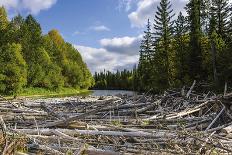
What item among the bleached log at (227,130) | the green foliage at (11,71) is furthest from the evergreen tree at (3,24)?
the bleached log at (227,130)

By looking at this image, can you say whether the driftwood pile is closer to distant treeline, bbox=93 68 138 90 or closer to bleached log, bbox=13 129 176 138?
bleached log, bbox=13 129 176 138

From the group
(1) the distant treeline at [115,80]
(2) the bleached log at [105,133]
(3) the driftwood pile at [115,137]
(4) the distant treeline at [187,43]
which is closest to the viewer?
(3) the driftwood pile at [115,137]

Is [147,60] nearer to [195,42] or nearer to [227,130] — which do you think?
[195,42]

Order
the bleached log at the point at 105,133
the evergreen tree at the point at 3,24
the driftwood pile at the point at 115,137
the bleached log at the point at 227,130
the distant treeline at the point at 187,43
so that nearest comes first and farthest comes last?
the driftwood pile at the point at 115,137 → the bleached log at the point at 105,133 → the bleached log at the point at 227,130 → the distant treeline at the point at 187,43 → the evergreen tree at the point at 3,24

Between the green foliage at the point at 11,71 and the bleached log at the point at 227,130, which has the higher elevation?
the green foliage at the point at 11,71

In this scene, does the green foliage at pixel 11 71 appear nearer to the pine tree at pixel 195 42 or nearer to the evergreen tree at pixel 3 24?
the evergreen tree at pixel 3 24

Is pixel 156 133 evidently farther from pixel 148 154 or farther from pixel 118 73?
pixel 118 73

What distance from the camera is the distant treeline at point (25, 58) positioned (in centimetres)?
6356

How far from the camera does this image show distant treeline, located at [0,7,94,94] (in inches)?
2502

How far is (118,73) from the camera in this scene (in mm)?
172625

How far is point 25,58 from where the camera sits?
75.6 metres

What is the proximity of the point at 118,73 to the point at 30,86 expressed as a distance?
101595 millimetres

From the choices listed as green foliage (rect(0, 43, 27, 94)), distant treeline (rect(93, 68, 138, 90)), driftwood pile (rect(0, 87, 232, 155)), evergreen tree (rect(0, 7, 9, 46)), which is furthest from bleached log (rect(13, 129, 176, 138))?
distant treeline (rect(93, 68, 138, 90))

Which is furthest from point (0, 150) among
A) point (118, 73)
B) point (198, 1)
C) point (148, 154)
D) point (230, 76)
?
point (118, 73)
